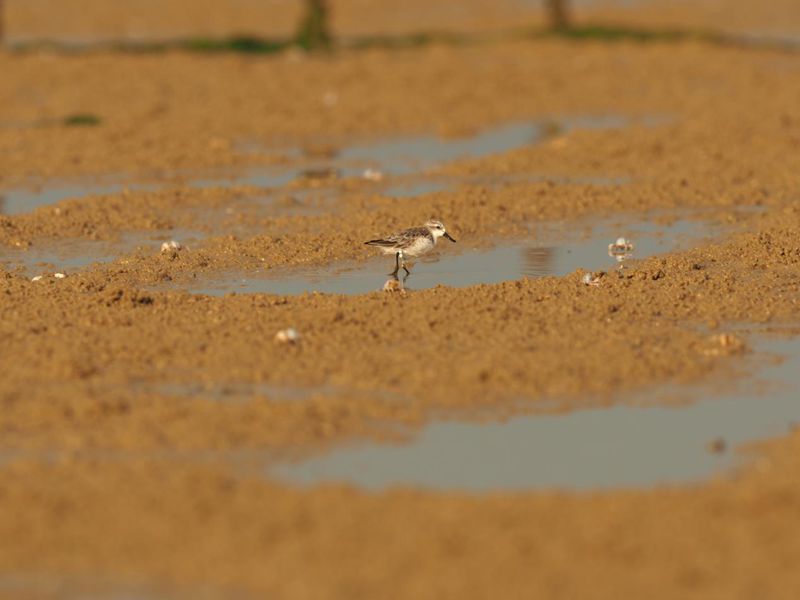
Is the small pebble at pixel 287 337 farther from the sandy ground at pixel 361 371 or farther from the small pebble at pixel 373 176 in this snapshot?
the small pebble at pixel 373 176

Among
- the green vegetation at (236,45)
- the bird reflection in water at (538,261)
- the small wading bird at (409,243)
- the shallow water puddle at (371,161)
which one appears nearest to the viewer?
the small wading bird at (409,243)

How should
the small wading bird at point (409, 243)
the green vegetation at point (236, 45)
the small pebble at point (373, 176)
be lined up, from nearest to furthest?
the small wading bird at point (409, 243)
the small pebble at point (373, 176)
the green vegetation at point (236, 45)

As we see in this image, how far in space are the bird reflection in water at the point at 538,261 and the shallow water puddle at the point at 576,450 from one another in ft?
13.4

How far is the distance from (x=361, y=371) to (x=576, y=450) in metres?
2.06

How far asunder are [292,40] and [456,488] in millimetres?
27160

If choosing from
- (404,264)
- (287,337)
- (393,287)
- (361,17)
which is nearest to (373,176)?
(404,264)

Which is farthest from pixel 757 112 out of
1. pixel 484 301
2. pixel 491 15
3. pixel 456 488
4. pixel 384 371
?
pixel 491 15

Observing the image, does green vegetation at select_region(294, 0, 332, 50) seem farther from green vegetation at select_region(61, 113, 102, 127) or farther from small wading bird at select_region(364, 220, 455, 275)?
small wading bird at select_region(364, 220, 455, 275)

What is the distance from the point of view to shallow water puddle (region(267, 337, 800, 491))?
938 centimetres

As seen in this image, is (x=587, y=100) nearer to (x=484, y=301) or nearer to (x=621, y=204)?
(x=621, y=204)

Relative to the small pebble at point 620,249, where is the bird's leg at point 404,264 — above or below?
below

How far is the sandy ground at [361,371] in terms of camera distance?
808 centimetres

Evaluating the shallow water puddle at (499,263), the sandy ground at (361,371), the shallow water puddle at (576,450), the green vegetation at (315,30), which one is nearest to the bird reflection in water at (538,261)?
the shallow water puddle at (499,263)

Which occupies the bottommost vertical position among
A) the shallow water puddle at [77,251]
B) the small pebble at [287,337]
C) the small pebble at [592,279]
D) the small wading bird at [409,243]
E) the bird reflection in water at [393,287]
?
A: the shallow water puddle at [77,251]
